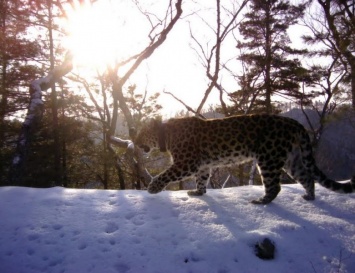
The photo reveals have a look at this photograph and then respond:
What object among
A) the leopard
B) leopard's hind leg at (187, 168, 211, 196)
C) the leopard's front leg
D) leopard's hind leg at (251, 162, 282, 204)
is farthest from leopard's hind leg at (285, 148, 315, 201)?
the leopard's front leg

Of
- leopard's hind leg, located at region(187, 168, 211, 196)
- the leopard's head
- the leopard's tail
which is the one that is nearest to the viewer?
the leopard's tail

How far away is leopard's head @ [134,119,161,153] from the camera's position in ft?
25.6

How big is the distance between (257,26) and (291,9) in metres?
2.37

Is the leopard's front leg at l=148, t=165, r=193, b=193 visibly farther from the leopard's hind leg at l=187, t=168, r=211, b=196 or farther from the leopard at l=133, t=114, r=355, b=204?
the leopard's hind leg at l=187, t=168, r=211, b=196

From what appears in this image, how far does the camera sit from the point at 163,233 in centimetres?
490

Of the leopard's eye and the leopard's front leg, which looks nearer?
the leopard's front leg

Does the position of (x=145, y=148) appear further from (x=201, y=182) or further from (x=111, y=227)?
(x=111, y=227)

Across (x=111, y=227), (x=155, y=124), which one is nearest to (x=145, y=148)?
(x=155, y=124)

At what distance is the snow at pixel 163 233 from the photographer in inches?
169

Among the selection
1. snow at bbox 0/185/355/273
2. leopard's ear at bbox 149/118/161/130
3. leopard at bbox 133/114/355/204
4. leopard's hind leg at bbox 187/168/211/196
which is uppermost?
leopard's ear at bbox 149/118/161/130

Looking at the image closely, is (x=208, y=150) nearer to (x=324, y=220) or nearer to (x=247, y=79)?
(x=324, y=220)

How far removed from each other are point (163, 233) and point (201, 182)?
241 cm

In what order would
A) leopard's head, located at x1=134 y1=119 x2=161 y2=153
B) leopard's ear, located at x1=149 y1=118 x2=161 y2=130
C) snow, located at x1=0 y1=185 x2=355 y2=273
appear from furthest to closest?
leopard's head, located at x1=134 y1=119 x2=161 y2=153
leopard's ear, located at x1=149 y1=118 x2=161 y2=130
snow, located at x1=0 y1=185 x2=355 y2=273

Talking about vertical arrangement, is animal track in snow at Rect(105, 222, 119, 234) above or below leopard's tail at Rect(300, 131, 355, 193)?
below
